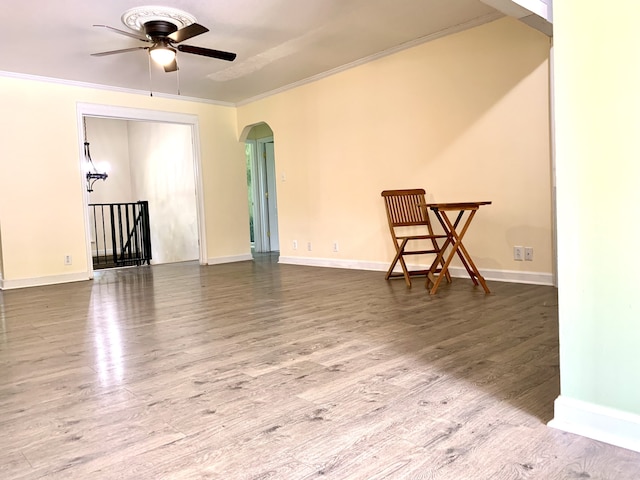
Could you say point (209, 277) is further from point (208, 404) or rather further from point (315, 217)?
point (208, 404)

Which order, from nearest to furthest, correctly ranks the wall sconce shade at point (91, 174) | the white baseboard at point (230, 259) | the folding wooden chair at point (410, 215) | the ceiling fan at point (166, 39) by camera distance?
the ceiling fan at point (166, 39) → the folding wooden chair at point (410, 215) → the white baseboard at point (230, 259) → the wall sconce shade at point (91, 174)

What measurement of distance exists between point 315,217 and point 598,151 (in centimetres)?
477

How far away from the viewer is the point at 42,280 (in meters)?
5.31

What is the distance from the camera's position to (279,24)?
3.99 meters

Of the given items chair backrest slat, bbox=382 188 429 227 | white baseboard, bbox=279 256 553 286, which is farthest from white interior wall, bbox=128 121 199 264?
chair backrest slat, bbox=382 188 429 227

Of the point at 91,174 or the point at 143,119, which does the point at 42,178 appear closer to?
the point at 143,119

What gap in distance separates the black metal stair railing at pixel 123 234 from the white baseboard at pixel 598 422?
7422 mm

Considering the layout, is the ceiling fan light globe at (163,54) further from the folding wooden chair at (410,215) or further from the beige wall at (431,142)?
the folding wooden chair at (410,215)

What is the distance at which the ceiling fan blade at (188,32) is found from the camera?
3544 millimetres

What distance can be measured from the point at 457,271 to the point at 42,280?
4733 mm

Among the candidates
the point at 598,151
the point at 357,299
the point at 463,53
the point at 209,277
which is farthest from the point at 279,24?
the point at 598,151

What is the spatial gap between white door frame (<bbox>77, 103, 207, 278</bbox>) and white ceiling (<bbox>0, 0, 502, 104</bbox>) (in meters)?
0.34

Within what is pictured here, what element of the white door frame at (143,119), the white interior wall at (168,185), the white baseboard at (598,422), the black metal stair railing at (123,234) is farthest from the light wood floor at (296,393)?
the black metal stair railing at (123,234)

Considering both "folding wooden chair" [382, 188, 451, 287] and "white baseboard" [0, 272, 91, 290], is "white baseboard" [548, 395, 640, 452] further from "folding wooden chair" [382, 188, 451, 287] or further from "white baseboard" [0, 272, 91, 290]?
"white baseboard" [0, 272, 91, 290]
